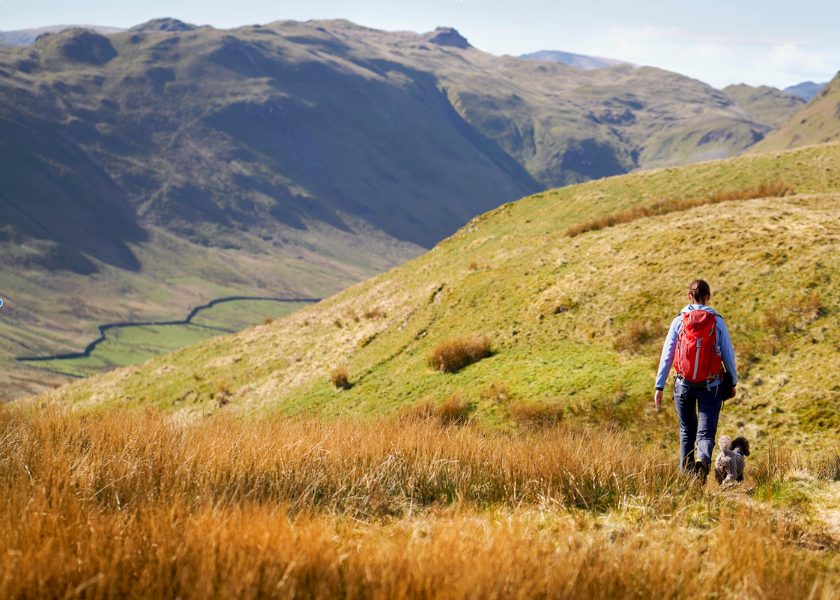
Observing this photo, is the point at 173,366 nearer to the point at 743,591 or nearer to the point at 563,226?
the point at 563,226

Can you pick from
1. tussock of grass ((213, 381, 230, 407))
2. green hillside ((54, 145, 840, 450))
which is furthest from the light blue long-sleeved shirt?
tussock of grass ((213, 381, 230, 407))

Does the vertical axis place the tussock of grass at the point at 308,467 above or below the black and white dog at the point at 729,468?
below

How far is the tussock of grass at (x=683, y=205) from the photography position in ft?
61.8

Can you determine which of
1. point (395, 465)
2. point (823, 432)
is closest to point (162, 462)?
point (395, 465)

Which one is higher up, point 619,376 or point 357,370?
point 619,376

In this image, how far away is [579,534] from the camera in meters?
4.86

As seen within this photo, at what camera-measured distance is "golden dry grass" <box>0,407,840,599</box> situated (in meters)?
3.58

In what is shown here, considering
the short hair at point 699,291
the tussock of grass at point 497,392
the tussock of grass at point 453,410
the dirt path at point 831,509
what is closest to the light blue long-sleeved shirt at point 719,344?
the short hair at point 699,291

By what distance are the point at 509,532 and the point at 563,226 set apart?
Result: 19044 millimetres

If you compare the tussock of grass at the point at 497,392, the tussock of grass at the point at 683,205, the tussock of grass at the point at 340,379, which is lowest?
the tussock of grass at the point at 340,379

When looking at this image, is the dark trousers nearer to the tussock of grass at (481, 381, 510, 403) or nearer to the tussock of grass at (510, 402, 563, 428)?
the tussock of grass at (510, 402, 563, 428)

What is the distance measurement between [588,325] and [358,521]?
915 cm

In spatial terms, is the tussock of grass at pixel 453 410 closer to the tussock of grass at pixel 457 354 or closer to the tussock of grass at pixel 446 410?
the tussock of grass at pixel 446 410

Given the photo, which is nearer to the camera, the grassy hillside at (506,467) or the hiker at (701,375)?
the grassy hillside at (506,467)
